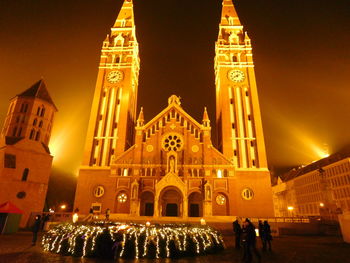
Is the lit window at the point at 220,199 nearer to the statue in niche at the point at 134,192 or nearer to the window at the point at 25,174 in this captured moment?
the statue in niche at the point at 134,192

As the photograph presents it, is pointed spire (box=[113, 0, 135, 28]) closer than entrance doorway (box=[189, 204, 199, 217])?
No

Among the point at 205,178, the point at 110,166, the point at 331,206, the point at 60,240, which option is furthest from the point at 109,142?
the point at 331,206

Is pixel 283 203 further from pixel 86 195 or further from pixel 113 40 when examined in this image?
pixel 113 40

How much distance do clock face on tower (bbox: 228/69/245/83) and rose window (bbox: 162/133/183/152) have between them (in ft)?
57.0

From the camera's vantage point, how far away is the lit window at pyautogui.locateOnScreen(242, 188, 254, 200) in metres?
35.8

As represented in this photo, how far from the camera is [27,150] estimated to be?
115 ft

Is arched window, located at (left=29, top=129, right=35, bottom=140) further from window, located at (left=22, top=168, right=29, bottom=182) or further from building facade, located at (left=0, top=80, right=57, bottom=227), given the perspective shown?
window, located at (left=22, top=168, right=29, bottom=182)

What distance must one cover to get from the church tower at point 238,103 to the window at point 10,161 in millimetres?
32902

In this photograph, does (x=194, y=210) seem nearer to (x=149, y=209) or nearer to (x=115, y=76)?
(x=149, y=209)

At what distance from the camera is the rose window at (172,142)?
3788 cm

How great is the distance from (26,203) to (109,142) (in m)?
15.2

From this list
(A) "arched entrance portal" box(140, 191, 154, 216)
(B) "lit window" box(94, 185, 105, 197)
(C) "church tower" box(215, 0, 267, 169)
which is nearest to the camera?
(A) "arched entrance portal" box(140, 191, 154, 216)

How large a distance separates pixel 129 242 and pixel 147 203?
997 inches

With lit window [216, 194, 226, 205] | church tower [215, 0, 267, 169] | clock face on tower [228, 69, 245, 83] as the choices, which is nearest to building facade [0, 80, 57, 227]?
A: lit window [216, 194, 226, 205]
